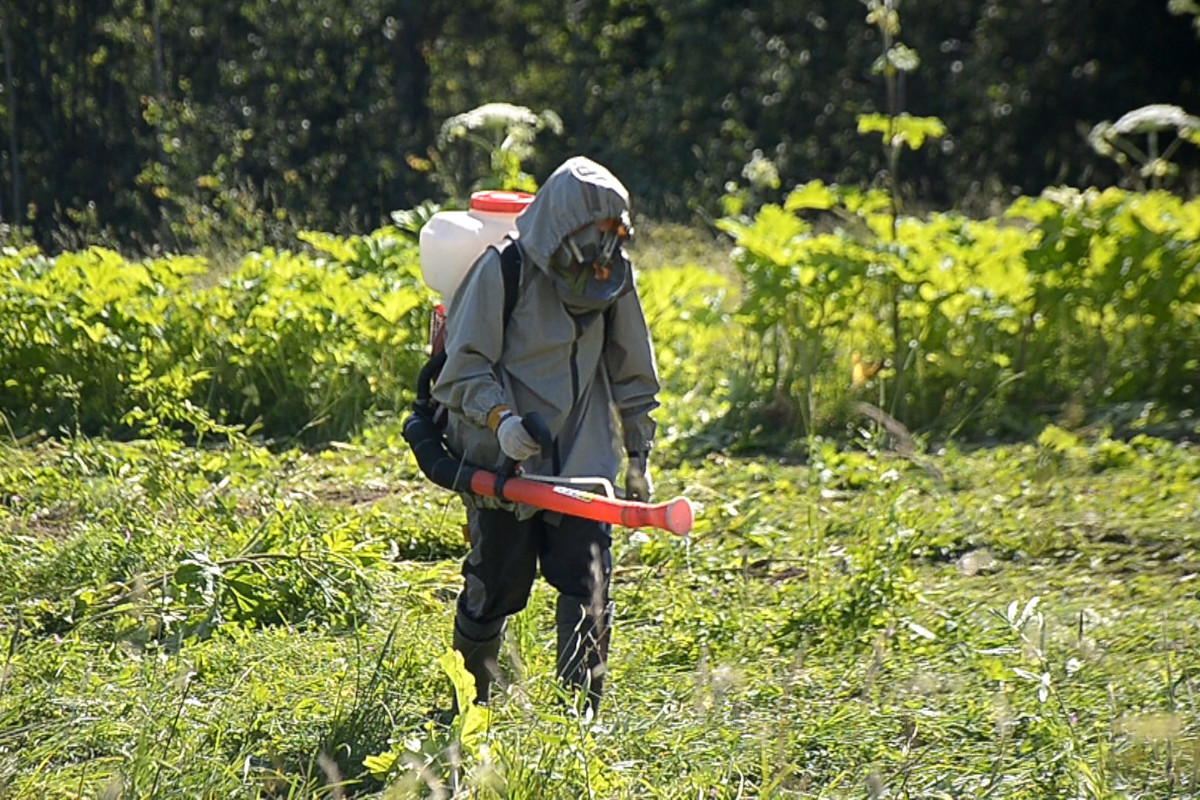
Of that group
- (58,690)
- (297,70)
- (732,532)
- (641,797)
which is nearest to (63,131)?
(297,70)

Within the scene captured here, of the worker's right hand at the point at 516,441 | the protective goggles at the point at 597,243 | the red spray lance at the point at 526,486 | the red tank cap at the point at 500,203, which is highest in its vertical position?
the red tank cap at the point at 500,203

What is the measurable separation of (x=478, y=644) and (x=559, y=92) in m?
12.7

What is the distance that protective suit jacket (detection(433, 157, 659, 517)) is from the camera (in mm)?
3355

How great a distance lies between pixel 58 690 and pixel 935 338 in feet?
13.8

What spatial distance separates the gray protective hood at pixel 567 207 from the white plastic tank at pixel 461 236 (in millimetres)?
243

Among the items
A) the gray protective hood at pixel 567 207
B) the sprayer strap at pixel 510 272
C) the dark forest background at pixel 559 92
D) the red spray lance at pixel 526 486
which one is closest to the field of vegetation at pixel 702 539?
the red spray lance at pixel 526 486

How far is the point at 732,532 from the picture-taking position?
17.0ft

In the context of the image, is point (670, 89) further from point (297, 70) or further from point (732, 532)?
point (732, 532)

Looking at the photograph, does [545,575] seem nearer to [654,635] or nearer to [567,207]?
[654,635]

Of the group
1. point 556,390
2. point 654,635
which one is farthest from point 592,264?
point 654,635

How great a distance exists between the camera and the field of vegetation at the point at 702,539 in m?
3.06

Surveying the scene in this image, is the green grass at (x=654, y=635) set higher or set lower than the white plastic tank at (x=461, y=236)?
lower

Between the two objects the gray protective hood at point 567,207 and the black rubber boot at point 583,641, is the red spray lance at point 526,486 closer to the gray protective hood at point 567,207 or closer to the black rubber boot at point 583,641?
the black rubber boot at point 583,641

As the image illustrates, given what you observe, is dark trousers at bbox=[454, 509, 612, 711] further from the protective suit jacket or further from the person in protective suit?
the protective suit jacket
